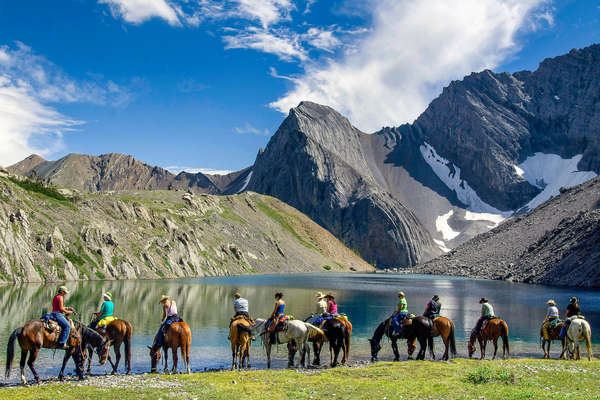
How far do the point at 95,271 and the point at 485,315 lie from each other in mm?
78302

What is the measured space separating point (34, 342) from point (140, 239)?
94.5 meters

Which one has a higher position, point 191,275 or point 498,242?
point 498,242

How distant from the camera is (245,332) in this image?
2505 centimetres

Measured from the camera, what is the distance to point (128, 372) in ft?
76.7

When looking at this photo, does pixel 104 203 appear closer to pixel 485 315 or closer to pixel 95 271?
pixel 95 271

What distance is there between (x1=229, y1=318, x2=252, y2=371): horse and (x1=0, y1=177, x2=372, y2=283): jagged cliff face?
60.8m

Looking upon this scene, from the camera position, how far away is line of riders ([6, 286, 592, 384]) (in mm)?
21188

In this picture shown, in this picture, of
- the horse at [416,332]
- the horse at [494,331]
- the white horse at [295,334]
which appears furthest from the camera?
the horse at [494,331]

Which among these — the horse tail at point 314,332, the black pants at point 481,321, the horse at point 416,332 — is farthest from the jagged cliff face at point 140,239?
the black pants at point 481,321

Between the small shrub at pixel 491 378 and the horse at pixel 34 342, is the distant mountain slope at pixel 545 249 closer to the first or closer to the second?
the small shrub at pixel 491 378

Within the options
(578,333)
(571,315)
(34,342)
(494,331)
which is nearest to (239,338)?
(34,342)

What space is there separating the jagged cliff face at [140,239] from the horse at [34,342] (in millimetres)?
59551

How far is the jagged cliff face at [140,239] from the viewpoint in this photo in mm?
80750

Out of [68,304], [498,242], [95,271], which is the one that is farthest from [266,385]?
[498,242]
